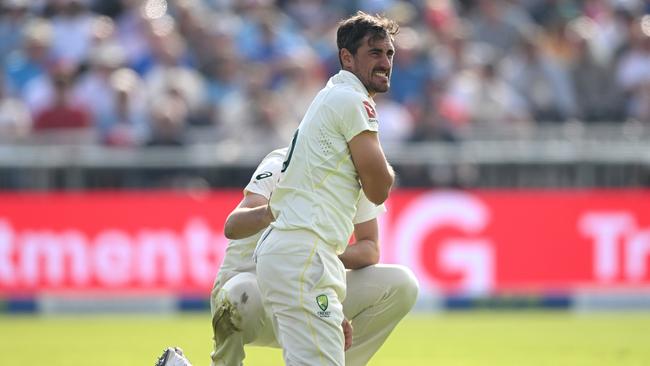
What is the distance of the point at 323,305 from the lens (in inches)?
253

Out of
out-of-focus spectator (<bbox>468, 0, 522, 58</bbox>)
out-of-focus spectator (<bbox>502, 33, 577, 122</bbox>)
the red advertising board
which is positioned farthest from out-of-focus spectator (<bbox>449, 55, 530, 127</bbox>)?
the red advertising board

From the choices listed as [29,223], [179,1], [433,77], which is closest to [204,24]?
[179,1]

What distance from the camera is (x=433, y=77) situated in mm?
17062

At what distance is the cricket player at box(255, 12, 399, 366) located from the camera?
21.0ft

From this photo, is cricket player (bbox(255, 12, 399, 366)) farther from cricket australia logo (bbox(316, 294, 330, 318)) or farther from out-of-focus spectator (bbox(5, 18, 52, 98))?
out-of-focus spectator (bbox(5, 18, 52, 98))

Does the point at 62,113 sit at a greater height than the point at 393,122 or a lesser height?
greater

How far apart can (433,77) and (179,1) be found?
3808 millimetres

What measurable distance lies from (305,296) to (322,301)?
0.09 meters

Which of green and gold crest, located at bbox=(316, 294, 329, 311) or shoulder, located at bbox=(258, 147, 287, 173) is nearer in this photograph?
green and gold crest, located at bbox=(316, 294, 329, 311)

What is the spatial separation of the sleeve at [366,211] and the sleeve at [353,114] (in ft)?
2.71

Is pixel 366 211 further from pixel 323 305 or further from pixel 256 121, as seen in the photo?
pixel 256 121

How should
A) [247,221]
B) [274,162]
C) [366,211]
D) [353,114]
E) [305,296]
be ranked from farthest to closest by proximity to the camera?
[274,162]
[366,211]
[247,221]
[305,296]
[353,114]

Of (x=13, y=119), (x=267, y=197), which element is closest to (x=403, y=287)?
(x=267, y=197)

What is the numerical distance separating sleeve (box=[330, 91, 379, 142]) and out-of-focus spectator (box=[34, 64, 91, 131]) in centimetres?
971
